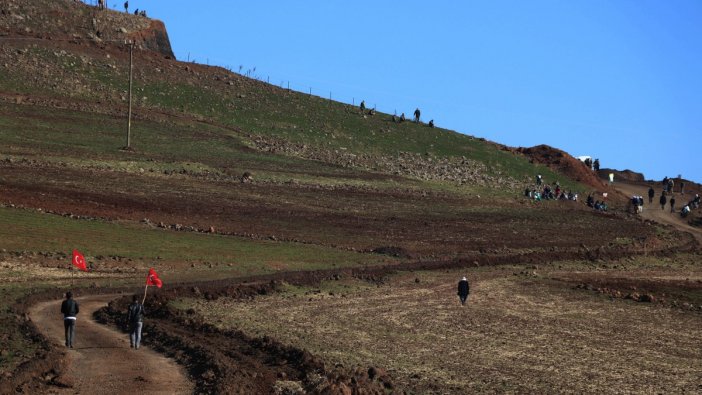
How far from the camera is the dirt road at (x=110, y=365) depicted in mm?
29016

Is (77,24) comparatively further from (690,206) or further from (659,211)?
(690,206)

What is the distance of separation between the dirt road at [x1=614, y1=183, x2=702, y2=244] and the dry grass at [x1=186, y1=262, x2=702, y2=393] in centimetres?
4724

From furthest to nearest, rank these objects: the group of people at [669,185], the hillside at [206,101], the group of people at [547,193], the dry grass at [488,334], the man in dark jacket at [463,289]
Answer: the group of people at [669,185], the hillside at [206,101], the group of people at [547,193], the man in dark jacket at [463,289], the dry grass at [488,334]

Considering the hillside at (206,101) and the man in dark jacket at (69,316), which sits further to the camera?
the hillside at (206,101)

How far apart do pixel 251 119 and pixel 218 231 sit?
206 ft

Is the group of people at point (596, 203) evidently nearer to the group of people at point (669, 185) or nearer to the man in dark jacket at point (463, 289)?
the group of people at point (669, 185)

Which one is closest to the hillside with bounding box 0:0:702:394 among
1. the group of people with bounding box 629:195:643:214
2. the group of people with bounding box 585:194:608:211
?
the group of people with bounding box 585:194:608:211

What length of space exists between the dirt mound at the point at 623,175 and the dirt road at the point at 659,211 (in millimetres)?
6955

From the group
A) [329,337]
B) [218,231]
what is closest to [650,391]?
[329,337]


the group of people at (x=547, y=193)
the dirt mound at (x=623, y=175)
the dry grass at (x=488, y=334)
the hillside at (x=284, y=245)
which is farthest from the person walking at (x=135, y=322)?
the dirt mound at (x=623, y=175)

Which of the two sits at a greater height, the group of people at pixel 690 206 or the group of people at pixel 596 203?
the group of people at pixel 690 206

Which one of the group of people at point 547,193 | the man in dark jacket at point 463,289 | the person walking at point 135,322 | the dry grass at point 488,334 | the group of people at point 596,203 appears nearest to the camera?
the person walking at point 135,322

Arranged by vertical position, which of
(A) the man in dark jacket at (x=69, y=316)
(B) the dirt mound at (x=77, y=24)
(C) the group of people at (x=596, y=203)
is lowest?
(A) the man in dark jacket at (x=69, y=316)

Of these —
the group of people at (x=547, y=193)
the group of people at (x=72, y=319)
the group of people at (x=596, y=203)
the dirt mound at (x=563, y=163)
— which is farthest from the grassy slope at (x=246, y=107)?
the group of people at (x=72, y=319)
